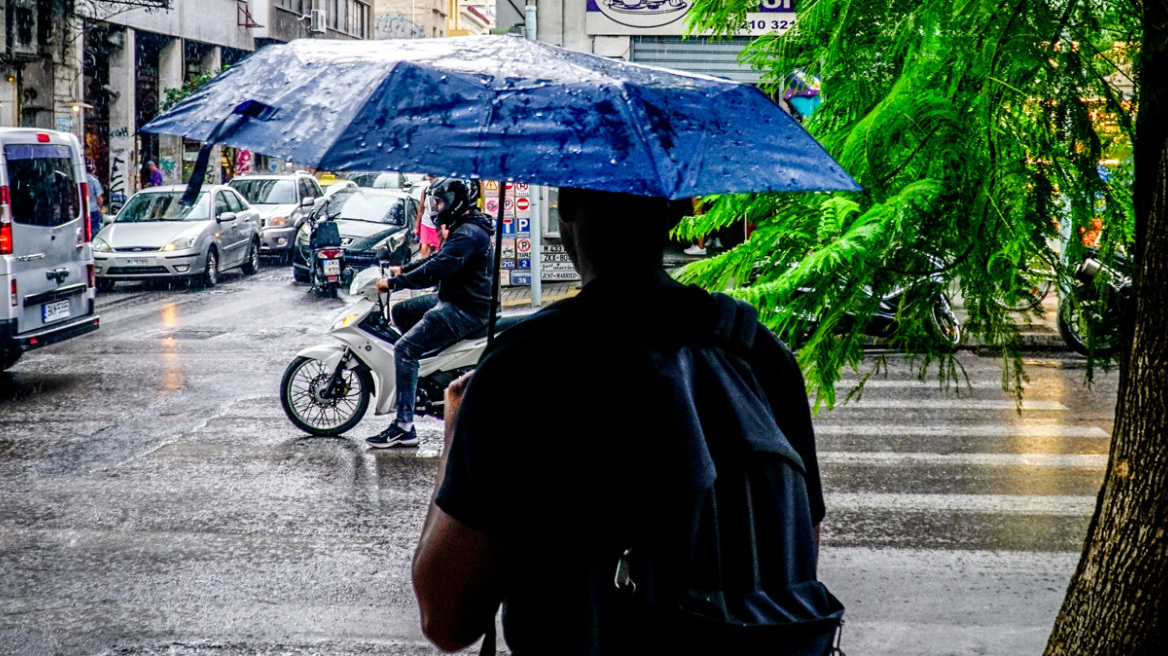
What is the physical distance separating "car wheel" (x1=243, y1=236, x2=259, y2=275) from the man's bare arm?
826 inches

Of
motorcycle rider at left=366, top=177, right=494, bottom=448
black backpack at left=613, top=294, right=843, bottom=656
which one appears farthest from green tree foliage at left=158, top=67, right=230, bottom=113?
black backpack at left=613, top=294, right=843, bottom=656

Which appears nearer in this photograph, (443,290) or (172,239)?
(443,290)

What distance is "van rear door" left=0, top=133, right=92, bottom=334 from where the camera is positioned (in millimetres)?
10648

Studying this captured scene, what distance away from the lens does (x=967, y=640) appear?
5.15 m

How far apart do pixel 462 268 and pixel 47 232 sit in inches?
199

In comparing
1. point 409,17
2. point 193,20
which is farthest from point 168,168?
point 409,17

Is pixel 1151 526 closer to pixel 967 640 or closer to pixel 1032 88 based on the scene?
pixel 1032 88

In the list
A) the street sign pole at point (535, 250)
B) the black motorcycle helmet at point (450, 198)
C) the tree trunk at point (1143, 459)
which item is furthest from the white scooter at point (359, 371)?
the street sign pole at point (535, 250)

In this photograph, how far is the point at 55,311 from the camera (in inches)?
440

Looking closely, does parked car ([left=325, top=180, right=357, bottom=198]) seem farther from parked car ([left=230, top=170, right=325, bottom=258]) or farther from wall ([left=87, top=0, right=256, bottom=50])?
wall ([left=87, top=0, right=256, bottom=50])

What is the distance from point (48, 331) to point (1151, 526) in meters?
10.1

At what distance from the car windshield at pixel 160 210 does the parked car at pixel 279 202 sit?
2.69 meters

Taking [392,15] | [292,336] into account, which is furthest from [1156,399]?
[392,15]

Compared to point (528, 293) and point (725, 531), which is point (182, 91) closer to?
point (528, 293)
